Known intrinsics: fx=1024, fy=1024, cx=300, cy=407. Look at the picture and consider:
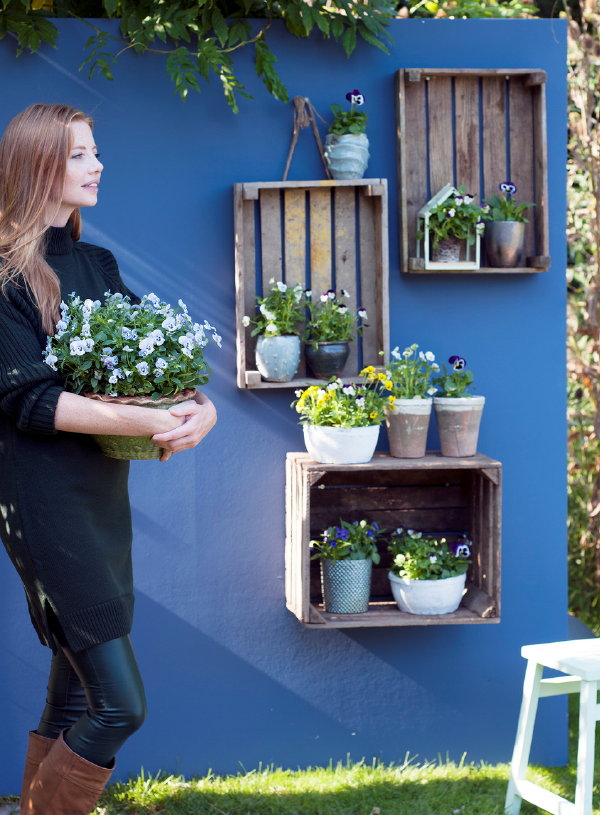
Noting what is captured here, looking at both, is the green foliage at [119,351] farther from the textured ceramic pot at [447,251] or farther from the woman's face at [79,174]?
the textured ceramic pot at [447,251]

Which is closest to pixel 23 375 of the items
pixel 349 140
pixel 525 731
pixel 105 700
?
pixel 105 700

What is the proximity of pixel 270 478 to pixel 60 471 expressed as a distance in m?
1.09

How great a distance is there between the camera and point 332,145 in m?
3.05

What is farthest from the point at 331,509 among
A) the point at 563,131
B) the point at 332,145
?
the point at 563,131

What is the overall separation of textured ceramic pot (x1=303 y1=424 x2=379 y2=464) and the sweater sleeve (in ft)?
3.13

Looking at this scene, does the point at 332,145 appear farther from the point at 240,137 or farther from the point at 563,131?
the point at 563,131

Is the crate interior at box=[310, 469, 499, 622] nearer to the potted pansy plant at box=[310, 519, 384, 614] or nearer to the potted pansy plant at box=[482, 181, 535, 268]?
the potted pansy plant at box=[310, 519, 384, 614]

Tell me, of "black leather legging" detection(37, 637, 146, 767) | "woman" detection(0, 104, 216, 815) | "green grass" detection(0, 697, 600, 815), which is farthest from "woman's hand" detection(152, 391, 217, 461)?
"green grass" detection(0, 697, 600, 815)

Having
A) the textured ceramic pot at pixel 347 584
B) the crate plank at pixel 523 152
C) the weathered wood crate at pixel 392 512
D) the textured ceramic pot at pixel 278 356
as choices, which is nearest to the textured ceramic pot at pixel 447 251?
the crate plank at pixel 523 152

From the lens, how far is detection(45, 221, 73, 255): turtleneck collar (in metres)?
2.32

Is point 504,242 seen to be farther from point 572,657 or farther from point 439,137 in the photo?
point 572,657

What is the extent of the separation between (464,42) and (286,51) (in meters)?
0.55

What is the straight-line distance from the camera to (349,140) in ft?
9.91

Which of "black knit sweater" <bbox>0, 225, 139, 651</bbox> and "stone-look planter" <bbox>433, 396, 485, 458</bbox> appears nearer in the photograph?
"black knit sweater" <bbox>0, 225, 139, 651</bbox>
